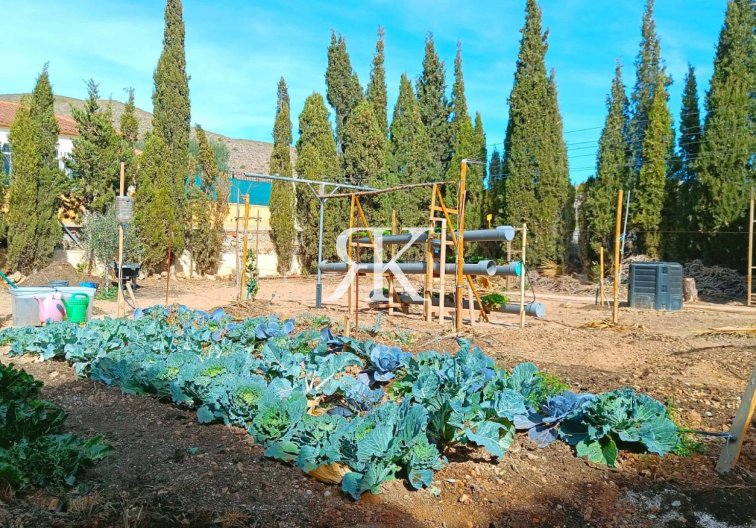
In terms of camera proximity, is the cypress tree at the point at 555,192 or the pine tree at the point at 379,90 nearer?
the cypress tree at the point at 555,192

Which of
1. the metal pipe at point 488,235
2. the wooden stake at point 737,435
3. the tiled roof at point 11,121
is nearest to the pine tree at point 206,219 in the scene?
the tiled roof at point 11,121

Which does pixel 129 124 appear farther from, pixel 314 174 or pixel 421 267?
pixel 421 267

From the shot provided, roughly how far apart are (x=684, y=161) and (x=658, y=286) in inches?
364

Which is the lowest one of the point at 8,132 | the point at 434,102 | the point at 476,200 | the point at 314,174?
the point at 476,200

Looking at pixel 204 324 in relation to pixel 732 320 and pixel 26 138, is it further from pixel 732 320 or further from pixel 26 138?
pixel 26 138

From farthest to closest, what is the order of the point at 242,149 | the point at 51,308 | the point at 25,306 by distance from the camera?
the point at 242,149 → the point at 51,308 → the point at 25,306

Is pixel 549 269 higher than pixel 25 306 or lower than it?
higher

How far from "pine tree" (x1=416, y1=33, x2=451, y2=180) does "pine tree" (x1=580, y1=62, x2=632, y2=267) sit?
7454mm

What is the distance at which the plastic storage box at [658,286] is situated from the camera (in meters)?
14.1

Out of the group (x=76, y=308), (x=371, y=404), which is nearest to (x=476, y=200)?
(x=76, y=308)

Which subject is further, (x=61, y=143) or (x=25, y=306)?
(x=61, y=143)

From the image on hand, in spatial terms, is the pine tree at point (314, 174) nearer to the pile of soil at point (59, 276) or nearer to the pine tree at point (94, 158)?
the pine tree at point (94, 158)

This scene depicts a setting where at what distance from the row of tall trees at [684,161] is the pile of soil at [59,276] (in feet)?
58.2

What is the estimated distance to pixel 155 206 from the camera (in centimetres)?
1930
